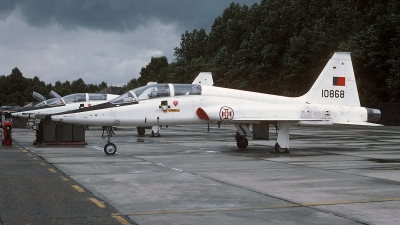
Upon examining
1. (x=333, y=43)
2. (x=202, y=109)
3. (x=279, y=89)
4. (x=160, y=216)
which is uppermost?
(x=333, y=43)

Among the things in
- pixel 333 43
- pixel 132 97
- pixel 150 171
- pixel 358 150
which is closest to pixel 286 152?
pixel 358 150

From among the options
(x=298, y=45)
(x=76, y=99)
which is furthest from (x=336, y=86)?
(x=298, y=45)

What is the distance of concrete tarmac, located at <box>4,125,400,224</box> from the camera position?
8.03 m

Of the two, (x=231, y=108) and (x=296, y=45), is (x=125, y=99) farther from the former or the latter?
(x=296, y=45)

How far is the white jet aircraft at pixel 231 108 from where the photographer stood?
1797 cm

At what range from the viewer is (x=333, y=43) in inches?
2512

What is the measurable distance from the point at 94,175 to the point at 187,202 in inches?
164

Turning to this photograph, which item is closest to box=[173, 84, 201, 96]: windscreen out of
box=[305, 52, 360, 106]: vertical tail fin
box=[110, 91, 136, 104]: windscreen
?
box=[110, 91, 136, 104]: windscreen

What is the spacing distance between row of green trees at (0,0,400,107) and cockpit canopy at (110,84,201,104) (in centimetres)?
3836

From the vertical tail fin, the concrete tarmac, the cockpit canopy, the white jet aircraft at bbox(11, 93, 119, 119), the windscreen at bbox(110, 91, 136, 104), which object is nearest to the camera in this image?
the concrete tarmac

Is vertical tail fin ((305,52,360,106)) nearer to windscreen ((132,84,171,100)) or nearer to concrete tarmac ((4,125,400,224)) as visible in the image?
concrete tarmac ((4,125,400,224))

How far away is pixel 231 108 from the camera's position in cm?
1812

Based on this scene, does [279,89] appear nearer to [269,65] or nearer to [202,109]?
[269,65]

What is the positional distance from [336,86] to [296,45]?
1978 inches
